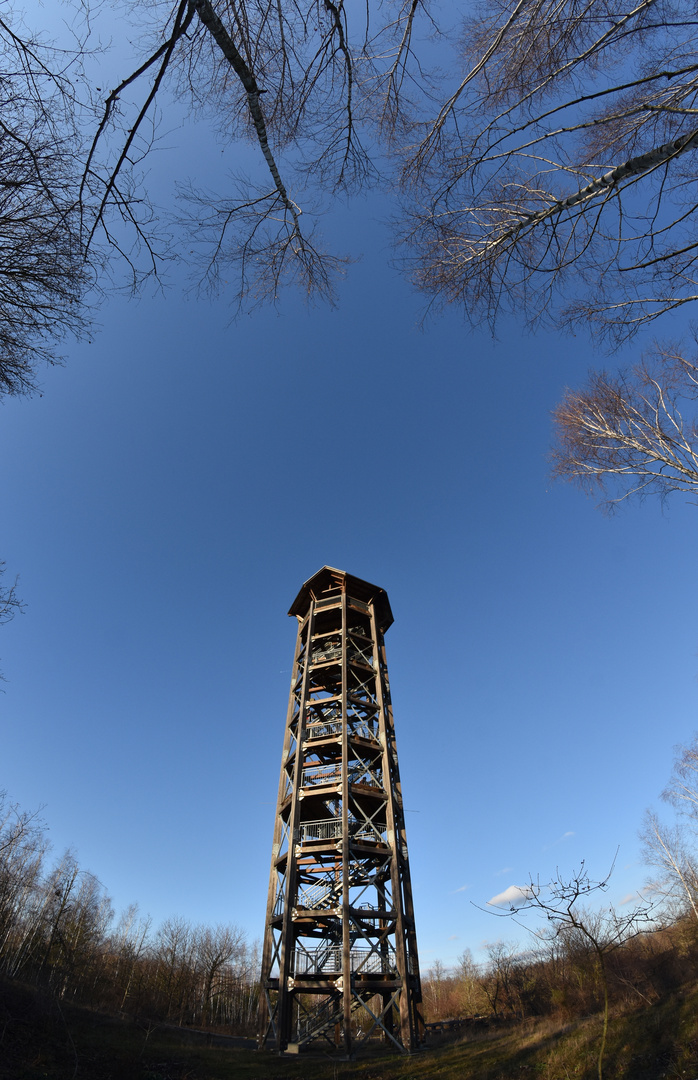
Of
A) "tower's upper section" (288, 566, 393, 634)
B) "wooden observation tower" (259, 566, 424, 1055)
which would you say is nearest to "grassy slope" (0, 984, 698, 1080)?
"wooden observation tower" (259, 566, 424, 1055)

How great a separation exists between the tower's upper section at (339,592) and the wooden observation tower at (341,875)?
2921mm

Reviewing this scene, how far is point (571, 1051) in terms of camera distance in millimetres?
10266

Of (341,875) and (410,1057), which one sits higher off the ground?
(341,875)

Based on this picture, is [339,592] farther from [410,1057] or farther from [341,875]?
[410,1057]

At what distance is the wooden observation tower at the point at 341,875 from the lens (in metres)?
13.4

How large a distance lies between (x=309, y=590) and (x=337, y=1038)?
15.2 metres

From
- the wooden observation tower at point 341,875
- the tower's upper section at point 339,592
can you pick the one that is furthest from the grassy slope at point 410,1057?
the tower's upper section at point 339,592

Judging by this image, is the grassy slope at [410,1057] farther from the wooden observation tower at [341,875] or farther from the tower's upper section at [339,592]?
the tower's upper section at [339,592]

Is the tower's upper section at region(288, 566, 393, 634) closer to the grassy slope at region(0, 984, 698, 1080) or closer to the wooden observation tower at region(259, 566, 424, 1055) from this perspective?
the wooden observation tower at region(259, 566, 424, 1055)

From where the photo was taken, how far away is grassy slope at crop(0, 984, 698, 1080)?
9.41 meters

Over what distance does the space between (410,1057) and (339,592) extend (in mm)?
14985

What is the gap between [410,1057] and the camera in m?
12.0

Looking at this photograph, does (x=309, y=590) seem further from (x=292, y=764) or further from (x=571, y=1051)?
(x=571, y=1051)

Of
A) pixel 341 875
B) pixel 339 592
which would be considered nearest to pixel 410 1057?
pixel 341 875
